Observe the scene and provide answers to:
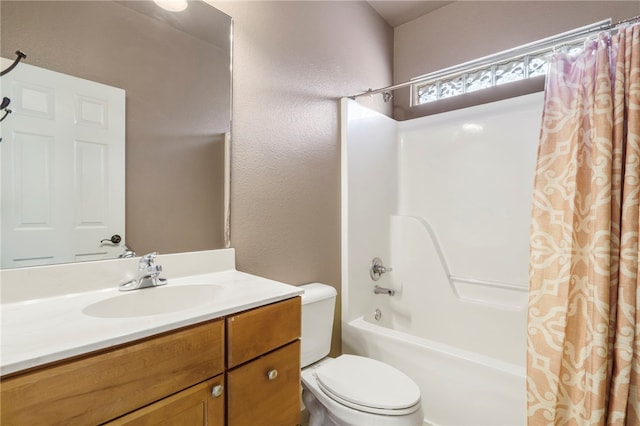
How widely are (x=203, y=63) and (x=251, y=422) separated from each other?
135cm

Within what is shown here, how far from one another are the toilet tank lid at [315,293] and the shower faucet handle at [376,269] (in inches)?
23.4

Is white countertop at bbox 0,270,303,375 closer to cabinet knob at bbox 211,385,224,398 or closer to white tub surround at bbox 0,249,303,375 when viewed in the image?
white tub surround at bbox 0,249,303,375

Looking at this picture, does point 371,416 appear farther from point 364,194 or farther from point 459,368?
point 364,194

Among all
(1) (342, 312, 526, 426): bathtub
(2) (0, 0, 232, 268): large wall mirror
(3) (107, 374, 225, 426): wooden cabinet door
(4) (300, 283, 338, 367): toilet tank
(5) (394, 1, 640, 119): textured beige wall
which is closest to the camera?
(3) (107, 374, 225, 426): wooden cabinet door

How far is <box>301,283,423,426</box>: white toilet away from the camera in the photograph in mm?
1125

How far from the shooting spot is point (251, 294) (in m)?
0.97

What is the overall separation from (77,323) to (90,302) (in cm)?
19

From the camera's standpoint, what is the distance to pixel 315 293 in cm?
153

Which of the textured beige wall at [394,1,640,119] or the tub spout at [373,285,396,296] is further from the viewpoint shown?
the tub spout at [373,285,396,296]

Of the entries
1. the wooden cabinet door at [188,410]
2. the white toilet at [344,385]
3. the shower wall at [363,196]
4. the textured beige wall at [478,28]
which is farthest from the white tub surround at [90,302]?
the textured beige wall at [478,28]

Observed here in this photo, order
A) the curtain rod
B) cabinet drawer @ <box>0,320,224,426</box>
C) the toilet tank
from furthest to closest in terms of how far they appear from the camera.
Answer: the toilet tank, the curtain rod, cabinet drawer @ <box>0,320,224,426</box>

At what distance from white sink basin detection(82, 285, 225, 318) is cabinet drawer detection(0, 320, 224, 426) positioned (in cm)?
23

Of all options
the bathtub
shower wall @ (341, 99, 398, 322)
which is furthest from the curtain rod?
the bathtub

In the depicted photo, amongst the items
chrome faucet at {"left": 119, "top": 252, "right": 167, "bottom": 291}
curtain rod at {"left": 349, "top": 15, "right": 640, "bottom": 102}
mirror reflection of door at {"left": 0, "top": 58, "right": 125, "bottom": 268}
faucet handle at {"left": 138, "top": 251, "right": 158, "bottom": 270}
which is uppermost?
curtain rod at {"left": 349, "top": 15, "right": 640, "bottom": 102}
